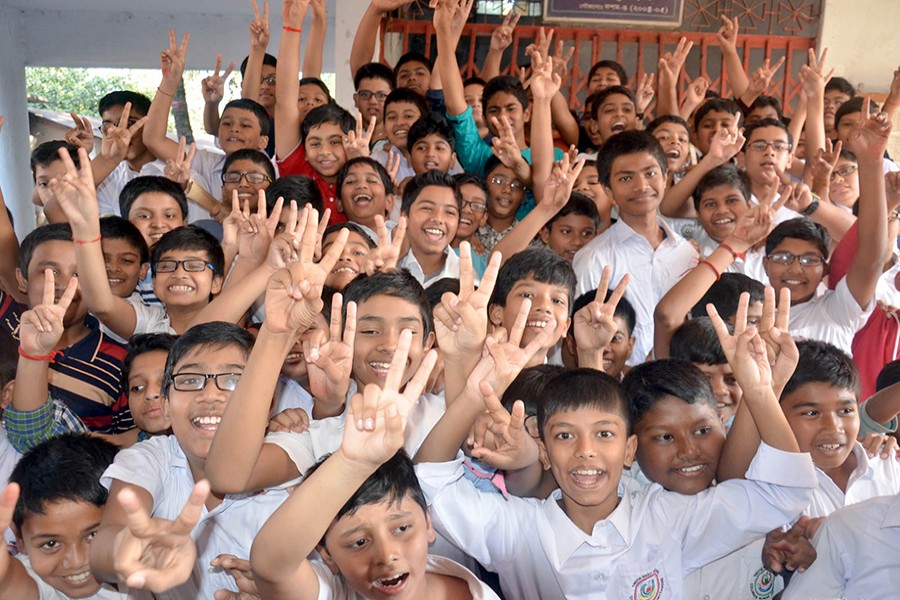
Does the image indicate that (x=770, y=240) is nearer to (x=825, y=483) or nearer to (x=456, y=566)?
(x=825, y=483)

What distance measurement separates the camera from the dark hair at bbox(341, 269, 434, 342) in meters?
2.14

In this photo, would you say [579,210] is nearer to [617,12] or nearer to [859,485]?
[859,485]

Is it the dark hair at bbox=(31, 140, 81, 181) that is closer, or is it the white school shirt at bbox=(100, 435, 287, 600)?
the white school shirt at bbox=(100, 435, 287, 600)

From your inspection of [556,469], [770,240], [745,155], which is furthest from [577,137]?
[556,469]

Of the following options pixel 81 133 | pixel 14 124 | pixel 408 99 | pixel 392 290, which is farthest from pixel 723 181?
pixel 14 124

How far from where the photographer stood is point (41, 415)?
2021 mm

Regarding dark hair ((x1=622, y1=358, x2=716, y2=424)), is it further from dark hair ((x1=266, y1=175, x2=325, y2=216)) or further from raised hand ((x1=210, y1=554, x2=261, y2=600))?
dark hair ((x1=266, y1=175, x2=325, y2=216))

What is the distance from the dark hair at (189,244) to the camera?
2549 mm

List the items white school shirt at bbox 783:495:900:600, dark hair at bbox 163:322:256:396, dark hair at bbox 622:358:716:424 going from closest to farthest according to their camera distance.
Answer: white school shirt at bbox 783:495:900:600 < dark hair at bbox 163:322:256:396 < dark hair at bbox 622:358:716:424

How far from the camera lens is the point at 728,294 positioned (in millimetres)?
2678

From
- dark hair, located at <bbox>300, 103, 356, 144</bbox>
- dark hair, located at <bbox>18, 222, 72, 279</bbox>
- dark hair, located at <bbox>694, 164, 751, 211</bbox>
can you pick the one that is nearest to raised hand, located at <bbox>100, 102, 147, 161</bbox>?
dark hair, located at <bbox>300, 103, 356, 144</bbox>

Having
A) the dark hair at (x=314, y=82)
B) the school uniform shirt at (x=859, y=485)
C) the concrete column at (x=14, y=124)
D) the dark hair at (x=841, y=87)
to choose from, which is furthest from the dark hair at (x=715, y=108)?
the concrete column at (x=14, y=124)

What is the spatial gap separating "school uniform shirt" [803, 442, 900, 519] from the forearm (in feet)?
4.27

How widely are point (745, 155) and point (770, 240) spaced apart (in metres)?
0.87
